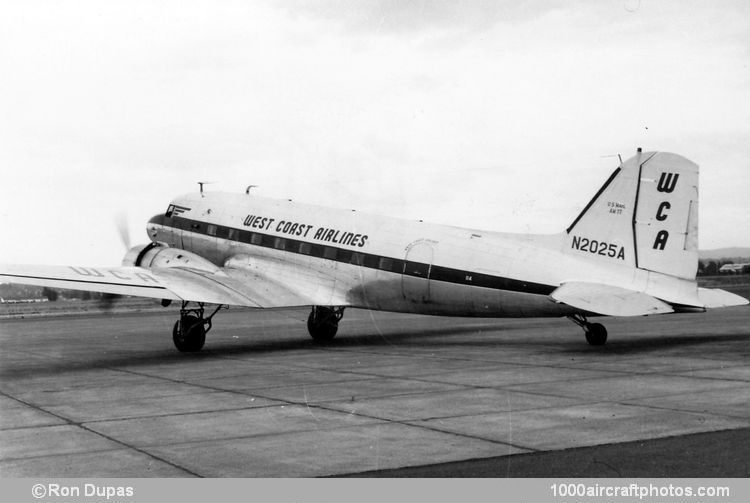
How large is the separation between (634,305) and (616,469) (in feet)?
31.2

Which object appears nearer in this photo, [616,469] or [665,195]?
[616,469]

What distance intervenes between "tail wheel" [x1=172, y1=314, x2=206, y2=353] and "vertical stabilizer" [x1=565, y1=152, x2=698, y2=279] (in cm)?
972

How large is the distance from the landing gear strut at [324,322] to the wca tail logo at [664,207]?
33.6 feet

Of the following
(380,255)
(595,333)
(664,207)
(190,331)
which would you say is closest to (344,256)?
(380,255)

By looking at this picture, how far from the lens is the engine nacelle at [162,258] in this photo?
2422 cm

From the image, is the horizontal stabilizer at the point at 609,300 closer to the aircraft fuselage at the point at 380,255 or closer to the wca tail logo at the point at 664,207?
the aircraft fuselage at the point at 380,255

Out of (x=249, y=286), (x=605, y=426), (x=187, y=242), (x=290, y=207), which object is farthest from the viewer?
(x=187, y=242)

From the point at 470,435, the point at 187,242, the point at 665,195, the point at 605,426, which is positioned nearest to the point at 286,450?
the point at 470,435

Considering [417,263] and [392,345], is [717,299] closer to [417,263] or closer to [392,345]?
[417,263]

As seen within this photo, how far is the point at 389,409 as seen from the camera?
11938 millimetres

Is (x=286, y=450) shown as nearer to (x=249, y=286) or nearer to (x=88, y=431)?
(x=88, y=431)

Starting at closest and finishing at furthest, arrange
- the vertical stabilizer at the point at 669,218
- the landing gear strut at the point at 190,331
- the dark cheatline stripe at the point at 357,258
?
1. the vertical stabilizer at the point at 669,218
2. the dark cheatline stripe at the point at 357,258
3. the landing gear strut at the point at 190,331

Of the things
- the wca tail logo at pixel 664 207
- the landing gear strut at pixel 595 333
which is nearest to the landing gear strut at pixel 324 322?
the landing gear strut at pixel 595 333
